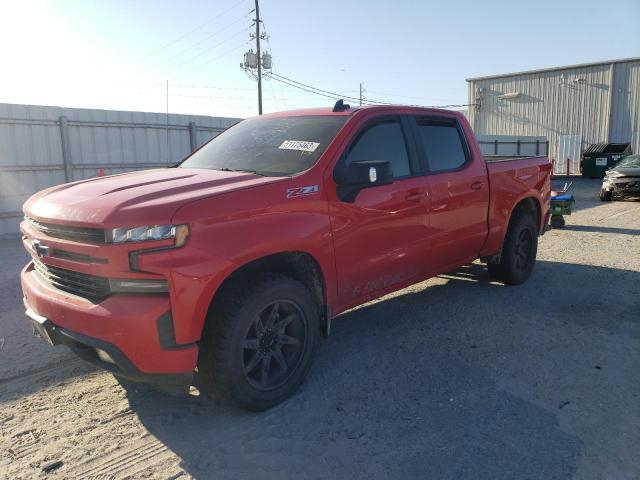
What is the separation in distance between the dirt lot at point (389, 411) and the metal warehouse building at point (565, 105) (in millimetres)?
27089

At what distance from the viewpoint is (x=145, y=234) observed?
2779 millimetres

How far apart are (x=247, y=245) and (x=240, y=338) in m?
0.55

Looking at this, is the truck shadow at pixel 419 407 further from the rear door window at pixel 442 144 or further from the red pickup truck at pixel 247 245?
the rear door window at pixel 442 144

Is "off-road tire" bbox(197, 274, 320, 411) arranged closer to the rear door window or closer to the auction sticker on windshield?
the auction sticker on windshield

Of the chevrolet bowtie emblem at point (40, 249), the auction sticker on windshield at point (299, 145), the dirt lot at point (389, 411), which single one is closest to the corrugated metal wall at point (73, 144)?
the dirt lot at point (389, 411)

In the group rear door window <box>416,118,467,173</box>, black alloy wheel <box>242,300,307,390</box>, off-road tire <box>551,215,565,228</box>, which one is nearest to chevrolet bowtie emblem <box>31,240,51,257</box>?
black alloy wheel <box>242,300,307,390</box>

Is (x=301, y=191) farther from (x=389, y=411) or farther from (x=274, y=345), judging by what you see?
(x=389, y=411)

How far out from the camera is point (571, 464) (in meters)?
2.80

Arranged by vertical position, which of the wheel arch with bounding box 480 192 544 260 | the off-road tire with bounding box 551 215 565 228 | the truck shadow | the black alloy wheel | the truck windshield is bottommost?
the truck shadow

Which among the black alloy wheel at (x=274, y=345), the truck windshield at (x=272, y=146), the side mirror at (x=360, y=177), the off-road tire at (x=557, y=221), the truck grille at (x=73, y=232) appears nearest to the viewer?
the truck grille at (x=73, y=232)

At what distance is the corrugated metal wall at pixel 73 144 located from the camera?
1050cm

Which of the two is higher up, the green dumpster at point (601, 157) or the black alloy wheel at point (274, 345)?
the green dumpster at point (601, 157)

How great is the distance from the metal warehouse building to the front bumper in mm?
29518

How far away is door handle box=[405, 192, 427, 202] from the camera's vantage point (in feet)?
14.1
